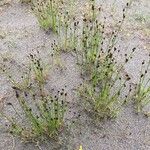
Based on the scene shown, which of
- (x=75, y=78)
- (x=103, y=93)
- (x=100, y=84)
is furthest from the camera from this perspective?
(x=75, y=78)

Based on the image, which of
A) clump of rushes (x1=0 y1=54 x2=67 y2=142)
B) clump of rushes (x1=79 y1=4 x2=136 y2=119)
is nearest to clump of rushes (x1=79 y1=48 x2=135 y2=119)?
clump of rushes (x1=79 y1=4 x2=136 y2=119)

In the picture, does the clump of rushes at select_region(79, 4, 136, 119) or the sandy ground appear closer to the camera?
the sandy ground

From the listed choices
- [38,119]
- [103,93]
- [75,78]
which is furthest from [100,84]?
[38,119]

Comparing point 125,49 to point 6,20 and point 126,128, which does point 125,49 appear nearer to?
point 126,128

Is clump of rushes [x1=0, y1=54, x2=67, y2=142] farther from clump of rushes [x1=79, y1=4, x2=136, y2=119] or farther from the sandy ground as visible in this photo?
clump of rushes [x1=79, y1=4, x2=136, y2=119]

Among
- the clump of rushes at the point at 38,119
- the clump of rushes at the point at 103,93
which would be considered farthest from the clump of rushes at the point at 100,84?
the clump of rushes at the point at 38,119

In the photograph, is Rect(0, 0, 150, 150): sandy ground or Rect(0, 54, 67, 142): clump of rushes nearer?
Rect(0, 54, 67, 142): clump of rushes

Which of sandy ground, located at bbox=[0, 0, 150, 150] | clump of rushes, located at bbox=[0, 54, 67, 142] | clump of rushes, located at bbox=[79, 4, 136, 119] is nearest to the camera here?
clump of rushes, located at bbox=[0, 54, 67, 142]

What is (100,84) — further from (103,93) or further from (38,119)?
(38,119)

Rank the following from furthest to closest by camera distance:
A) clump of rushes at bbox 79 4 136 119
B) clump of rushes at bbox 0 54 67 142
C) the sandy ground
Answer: clump of rushes at bbox 79 4 136 119 → the sandy ground → clump of rushes at bbox 0 54 67 142
